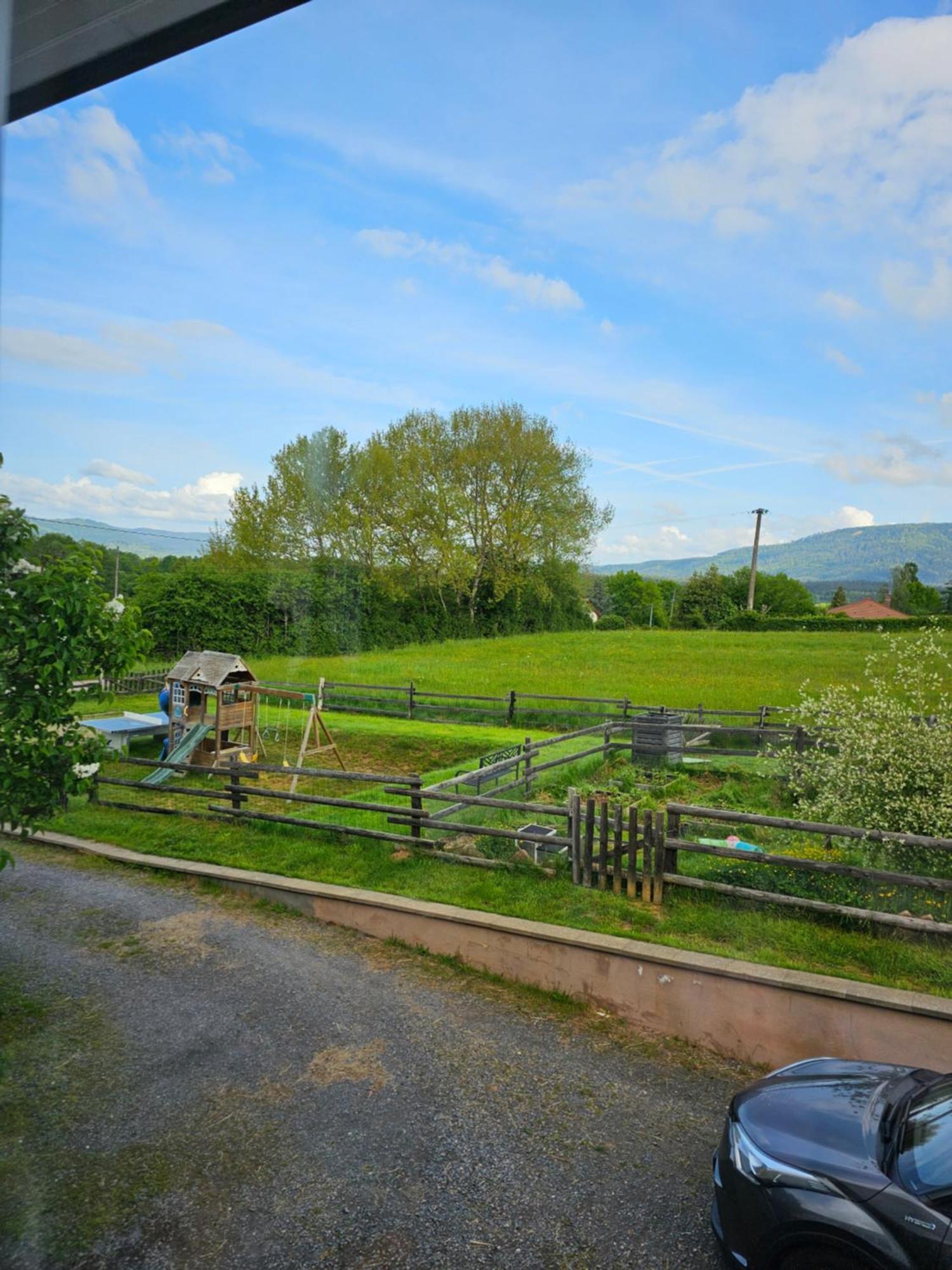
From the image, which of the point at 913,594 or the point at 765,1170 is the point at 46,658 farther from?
the point at 913,594

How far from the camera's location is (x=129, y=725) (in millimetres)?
10195

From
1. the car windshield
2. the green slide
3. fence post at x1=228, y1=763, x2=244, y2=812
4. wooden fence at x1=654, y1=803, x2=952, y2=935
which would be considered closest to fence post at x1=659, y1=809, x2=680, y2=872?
wooden fence at x1=654, y1=803, x2=952, y2=935

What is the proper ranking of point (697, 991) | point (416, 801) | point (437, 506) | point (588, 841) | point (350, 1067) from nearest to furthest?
1. point (350, 1067)
2. point (697, 991)
3. point (588, 841)
4. point (416, 801)
5. point (437, 506)

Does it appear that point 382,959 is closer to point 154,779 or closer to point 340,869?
point 340,869

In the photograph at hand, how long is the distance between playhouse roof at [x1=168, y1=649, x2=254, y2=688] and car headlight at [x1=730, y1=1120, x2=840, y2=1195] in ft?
25.1

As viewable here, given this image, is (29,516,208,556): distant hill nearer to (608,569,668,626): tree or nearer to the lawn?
the lawn

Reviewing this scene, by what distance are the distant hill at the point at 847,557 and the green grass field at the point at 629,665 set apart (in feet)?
2.58

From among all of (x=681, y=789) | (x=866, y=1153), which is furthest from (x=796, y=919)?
(x=681, y=789)

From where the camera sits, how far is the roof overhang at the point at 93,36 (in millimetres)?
990

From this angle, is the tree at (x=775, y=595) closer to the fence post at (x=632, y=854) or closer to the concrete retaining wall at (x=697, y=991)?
the fence post at (x=632, y=854)

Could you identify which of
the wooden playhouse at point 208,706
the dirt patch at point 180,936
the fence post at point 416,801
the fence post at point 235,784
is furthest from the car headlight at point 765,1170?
the wooden playhouse at point 208,706

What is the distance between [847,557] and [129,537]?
7512mm

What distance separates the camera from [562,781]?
9133 mm

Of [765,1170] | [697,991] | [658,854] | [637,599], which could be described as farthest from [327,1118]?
[637,599]
